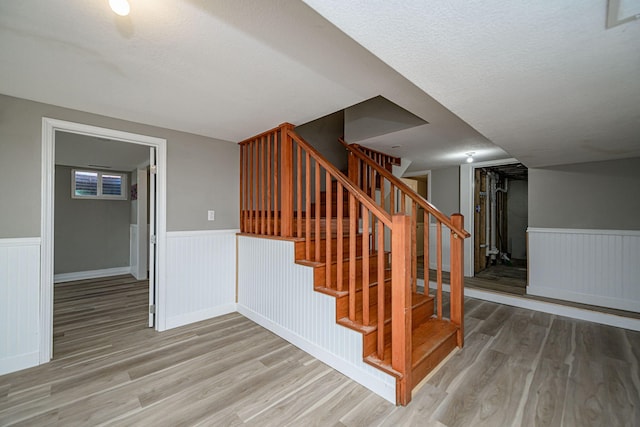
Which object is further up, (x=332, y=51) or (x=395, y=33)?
(x=332, y=51)

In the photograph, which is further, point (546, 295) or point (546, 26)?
point (546, 295)

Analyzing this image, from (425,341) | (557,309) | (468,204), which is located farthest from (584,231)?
(425,341)

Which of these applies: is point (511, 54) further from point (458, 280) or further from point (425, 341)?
point (425, 341)

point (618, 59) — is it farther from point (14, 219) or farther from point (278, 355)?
point (14, 219)

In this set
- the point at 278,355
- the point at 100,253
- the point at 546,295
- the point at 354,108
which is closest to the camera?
the point at 278,355

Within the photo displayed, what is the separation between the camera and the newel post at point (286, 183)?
9.00ft

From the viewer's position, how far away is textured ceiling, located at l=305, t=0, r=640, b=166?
0.93m

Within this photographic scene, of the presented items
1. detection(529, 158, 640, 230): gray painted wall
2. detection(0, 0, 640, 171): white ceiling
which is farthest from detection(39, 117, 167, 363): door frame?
detection(529, 158, 640, 230): gray painted wall

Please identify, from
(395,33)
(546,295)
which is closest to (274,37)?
(395,33)

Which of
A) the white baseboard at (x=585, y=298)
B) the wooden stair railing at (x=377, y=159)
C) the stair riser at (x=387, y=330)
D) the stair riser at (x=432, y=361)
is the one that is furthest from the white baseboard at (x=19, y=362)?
the white baseboard at (x=585, y=298)

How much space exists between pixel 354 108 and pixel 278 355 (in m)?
2.86

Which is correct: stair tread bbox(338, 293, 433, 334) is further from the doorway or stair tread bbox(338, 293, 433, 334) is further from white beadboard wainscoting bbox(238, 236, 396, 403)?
the doorway

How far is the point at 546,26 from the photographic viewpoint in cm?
99

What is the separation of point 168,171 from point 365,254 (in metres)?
2.31
